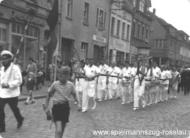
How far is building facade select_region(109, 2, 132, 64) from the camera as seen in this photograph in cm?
3225

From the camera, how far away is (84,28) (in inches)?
1069

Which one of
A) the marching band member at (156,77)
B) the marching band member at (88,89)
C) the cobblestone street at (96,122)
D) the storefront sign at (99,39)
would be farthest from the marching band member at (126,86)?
the storefront sign at (99,39)

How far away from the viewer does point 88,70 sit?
12.8 meters

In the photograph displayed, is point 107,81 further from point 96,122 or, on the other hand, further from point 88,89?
point 96,122

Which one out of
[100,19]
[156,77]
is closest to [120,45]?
[100,19]

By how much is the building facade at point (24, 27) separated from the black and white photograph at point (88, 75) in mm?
50

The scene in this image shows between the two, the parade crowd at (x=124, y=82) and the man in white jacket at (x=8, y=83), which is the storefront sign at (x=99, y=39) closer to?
the parade crowd at (x=124, y=82)

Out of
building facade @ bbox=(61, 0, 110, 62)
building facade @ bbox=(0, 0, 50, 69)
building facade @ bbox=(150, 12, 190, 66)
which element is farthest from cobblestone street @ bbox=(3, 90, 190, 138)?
building facade @ bbox=(61, 0, 110, 62)

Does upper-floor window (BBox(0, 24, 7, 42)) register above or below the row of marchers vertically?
above

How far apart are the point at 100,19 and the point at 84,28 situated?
3159 mm

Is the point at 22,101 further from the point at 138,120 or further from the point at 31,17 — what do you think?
the point at 31,17

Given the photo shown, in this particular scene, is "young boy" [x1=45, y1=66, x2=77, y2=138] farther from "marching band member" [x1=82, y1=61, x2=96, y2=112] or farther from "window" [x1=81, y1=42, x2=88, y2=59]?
"window" [x1=81, y1=42, x2=88, y2=59]

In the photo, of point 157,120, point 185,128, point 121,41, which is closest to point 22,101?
point 157,120

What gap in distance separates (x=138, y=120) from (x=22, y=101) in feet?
16.1
